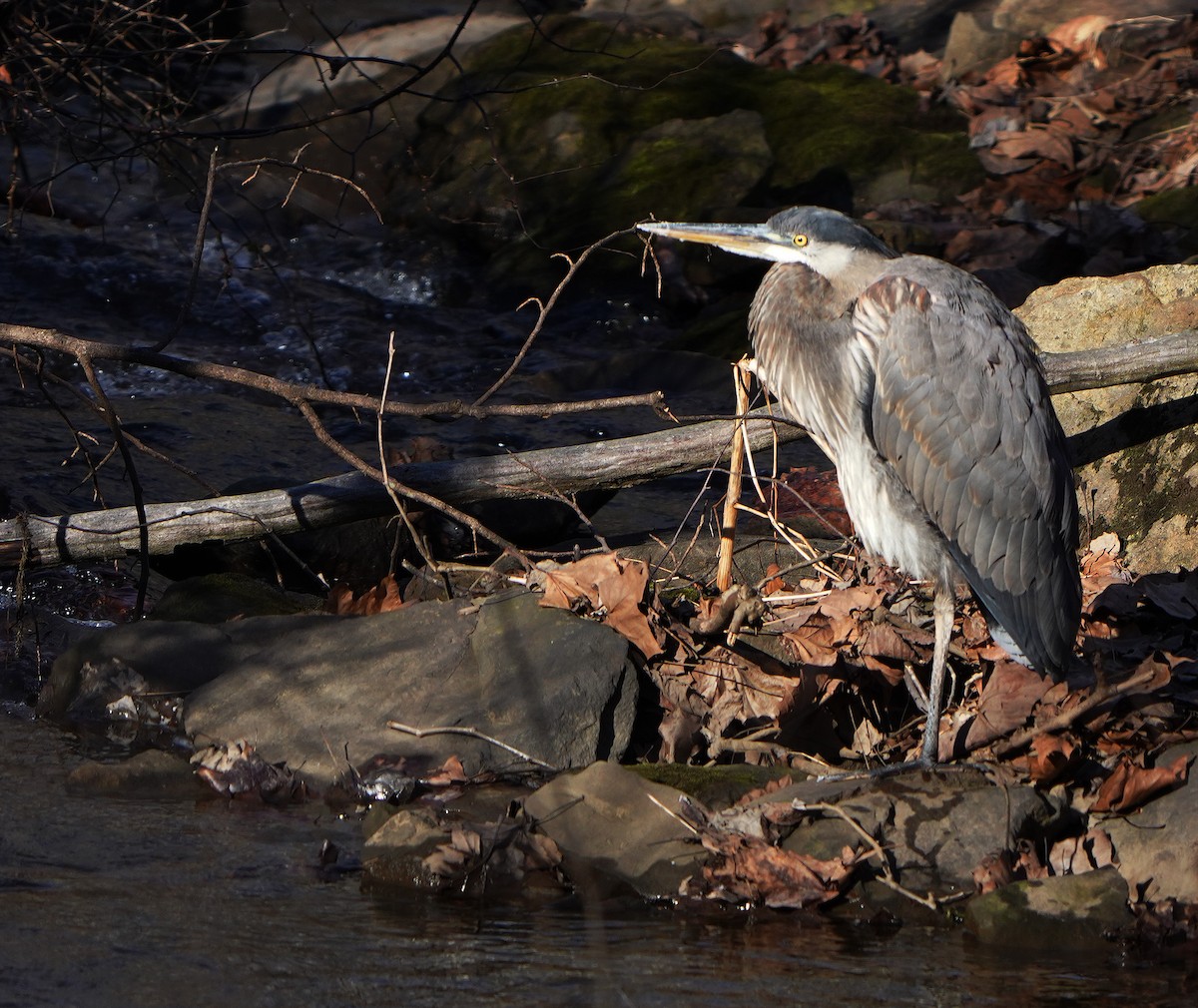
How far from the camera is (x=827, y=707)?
421 cm

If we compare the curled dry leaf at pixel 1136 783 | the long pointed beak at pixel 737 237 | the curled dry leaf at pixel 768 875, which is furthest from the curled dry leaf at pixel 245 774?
the curled dry leaf at pixel 1136 783

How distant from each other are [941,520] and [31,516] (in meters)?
2.98

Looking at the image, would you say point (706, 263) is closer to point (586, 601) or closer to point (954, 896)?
point (586, 601)

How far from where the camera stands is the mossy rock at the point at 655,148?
11.4 metres

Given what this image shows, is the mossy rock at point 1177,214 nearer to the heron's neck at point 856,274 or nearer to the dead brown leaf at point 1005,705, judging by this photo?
the heron's neck at point 856,274

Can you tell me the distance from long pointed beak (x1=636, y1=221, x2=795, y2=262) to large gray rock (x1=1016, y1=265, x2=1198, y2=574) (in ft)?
5.32

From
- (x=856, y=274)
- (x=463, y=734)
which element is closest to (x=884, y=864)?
(x=463, y=734)

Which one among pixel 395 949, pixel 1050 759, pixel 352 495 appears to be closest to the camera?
pixel 395 949

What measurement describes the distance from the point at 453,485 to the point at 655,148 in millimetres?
7386

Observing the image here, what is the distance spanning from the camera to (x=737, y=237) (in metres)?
4.49

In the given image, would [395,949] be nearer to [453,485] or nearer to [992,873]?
[992,873]

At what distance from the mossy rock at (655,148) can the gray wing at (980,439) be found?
677 cm

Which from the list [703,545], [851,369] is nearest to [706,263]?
[703,545]

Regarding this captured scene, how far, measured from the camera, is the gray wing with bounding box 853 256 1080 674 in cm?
Result: 419
